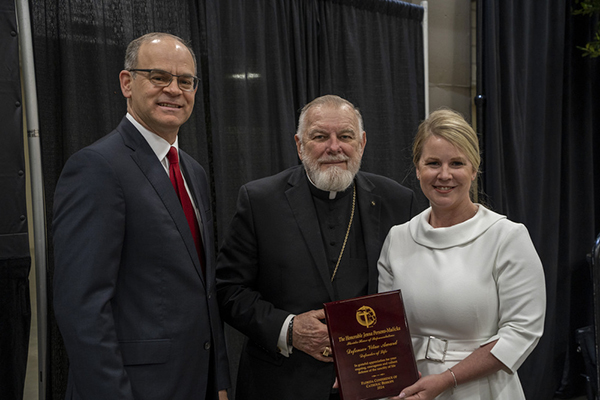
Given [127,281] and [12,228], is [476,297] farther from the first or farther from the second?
[12,228]

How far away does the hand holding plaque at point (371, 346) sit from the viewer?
6.23 feet

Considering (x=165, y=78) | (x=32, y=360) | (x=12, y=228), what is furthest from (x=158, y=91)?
(x=32, y=360)

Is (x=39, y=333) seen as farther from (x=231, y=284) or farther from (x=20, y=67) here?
(x=20, y=67)

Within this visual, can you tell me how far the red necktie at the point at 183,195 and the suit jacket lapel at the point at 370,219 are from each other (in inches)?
28.1

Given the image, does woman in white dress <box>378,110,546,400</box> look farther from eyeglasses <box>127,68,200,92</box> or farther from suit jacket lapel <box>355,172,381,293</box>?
eyeglasses <box>127,68,200,92</box>

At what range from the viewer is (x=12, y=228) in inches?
104

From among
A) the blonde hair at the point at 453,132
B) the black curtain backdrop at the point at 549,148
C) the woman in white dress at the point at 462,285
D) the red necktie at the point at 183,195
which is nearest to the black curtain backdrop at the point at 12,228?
the red necktie at the point at 183,195

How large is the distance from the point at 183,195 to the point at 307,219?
1.86 ft

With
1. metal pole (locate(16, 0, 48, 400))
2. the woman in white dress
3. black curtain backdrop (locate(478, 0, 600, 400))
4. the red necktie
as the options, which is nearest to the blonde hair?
the woman in white dress

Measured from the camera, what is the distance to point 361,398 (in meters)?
A: 1.90

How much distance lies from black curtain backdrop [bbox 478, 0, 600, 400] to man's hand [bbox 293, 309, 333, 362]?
286 centimetres

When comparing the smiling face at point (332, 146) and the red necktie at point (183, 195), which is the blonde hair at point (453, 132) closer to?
the smiling face at point (332, 146)

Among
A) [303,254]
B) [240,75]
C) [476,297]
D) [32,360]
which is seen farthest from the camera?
[240,75]

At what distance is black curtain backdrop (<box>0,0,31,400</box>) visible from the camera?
8.59ft
